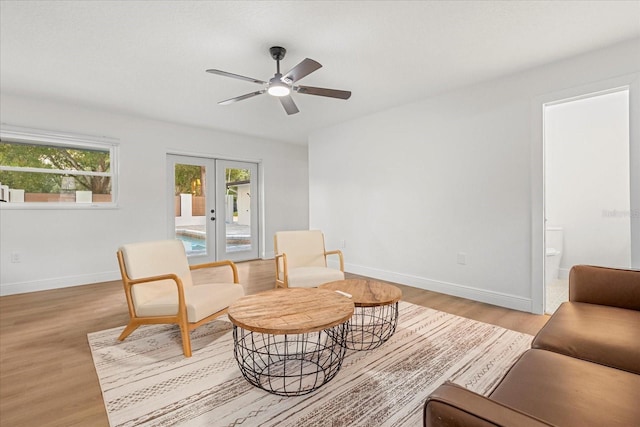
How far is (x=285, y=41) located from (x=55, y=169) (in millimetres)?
3891

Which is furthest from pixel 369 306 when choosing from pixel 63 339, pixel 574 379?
pixel 63 339

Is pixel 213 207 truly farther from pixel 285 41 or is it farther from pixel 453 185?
pixel 453 185

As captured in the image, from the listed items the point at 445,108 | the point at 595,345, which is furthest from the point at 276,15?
the point at 595,345

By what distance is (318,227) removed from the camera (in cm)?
579

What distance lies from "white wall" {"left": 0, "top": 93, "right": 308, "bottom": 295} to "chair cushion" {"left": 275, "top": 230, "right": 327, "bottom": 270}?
2.66 metres

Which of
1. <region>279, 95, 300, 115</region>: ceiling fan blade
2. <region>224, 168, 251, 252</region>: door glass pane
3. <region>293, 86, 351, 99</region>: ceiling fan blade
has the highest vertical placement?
<region>293, 86, 351, 99</region>: ceiling fan blade

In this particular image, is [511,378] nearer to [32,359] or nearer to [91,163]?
[32,359]

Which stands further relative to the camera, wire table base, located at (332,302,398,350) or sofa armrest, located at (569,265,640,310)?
wire table base, located at (332,302,398,350)

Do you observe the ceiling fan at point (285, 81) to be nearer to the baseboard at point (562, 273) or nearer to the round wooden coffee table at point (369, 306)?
the round wooden coffee table at point (369, 306)

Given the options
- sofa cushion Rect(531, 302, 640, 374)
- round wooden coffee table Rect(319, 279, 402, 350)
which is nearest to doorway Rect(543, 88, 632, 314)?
sofa cushion Rect(531, 302, 640, 374)

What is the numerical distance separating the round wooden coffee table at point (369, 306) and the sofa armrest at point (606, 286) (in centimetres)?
118

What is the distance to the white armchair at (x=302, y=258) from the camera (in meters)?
3.23

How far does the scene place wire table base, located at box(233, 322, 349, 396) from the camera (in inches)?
72.9

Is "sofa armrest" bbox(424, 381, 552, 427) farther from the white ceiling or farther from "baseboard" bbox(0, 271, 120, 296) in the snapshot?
"baseboard" bbox(0, 271, 120, 296)
